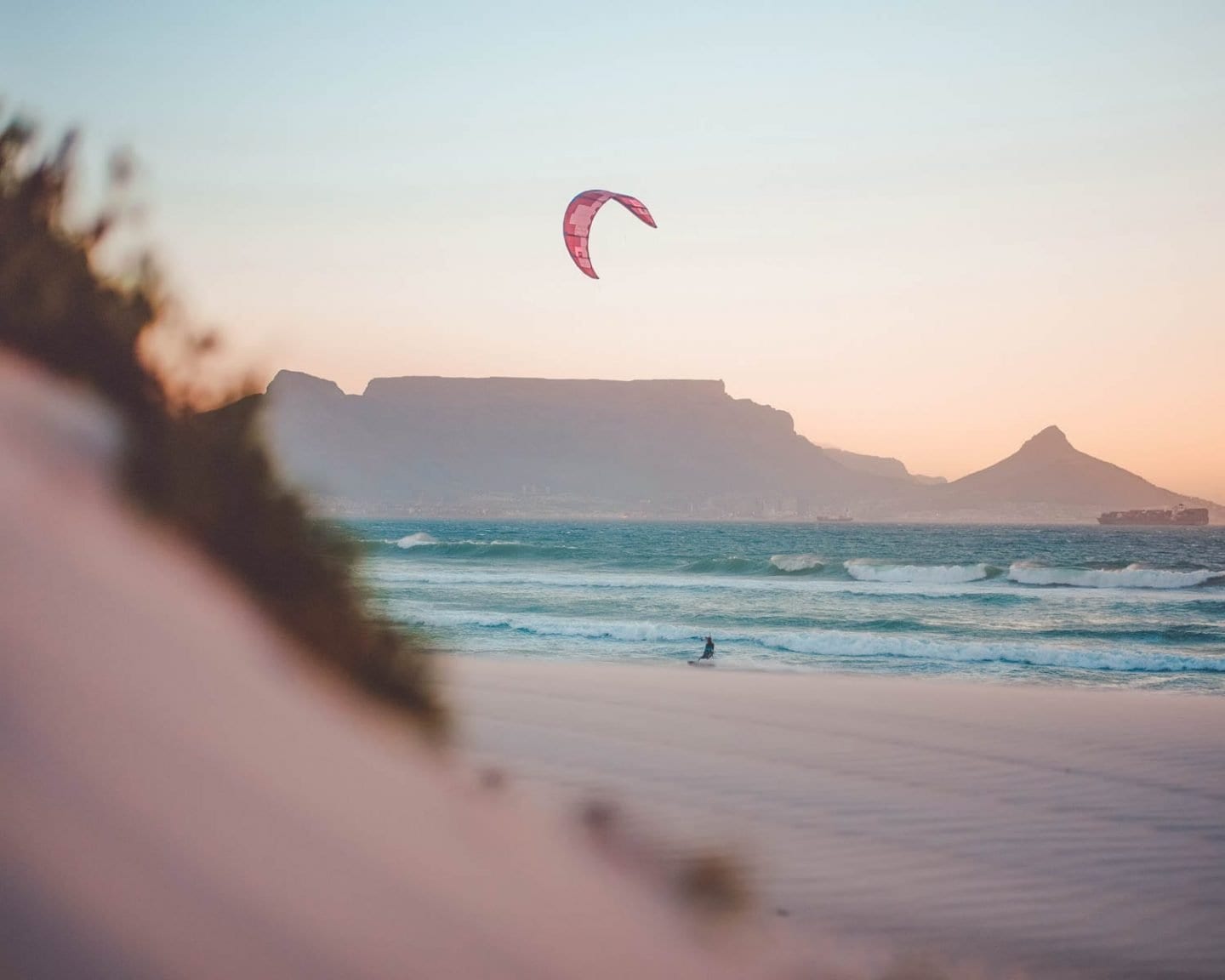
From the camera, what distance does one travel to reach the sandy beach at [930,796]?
16.7ft

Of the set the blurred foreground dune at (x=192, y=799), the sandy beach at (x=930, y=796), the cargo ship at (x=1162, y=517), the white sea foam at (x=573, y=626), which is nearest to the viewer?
the blurred foreground dune at (x=192, y=799)

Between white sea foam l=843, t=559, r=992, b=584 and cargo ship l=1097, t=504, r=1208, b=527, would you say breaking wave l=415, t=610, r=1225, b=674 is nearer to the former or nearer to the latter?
white sea foam l=843, t=559, r=992, b=584

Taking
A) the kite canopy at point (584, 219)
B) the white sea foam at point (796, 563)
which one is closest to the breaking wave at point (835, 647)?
the kite canopy at point (584, 219)

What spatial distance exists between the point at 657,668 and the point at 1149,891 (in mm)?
8819

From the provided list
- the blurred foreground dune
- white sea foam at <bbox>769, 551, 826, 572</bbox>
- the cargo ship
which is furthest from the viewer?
the cargo ship

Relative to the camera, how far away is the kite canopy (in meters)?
11.9

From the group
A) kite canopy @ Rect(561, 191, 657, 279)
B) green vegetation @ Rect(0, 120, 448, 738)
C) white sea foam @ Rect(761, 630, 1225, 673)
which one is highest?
kite canopy @ Rect(561, 191, 657, 279)

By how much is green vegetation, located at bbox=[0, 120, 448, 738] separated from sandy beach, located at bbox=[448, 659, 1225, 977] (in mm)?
1805

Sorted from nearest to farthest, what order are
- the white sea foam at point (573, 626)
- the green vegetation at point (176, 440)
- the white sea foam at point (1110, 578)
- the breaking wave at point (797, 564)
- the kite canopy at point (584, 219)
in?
the green vegetation at point (176, 440) → the kite canopy at point (584, 219) → the white sea foam at point (573, 626) → the white sea foam at point (1110, 578) → the breaking wave at point (797, 564)

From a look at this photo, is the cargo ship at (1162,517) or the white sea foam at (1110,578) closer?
the white sea foam at (1110,578)

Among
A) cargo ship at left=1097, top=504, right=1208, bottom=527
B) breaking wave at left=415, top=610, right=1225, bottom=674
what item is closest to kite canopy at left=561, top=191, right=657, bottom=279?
breaking wave at left=415, top=610, right=1225, bottom=674

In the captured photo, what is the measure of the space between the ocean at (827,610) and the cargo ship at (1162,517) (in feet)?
252

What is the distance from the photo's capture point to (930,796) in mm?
7312

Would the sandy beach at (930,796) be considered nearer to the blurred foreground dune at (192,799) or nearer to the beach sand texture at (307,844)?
the beach sand texture at (307,844)
